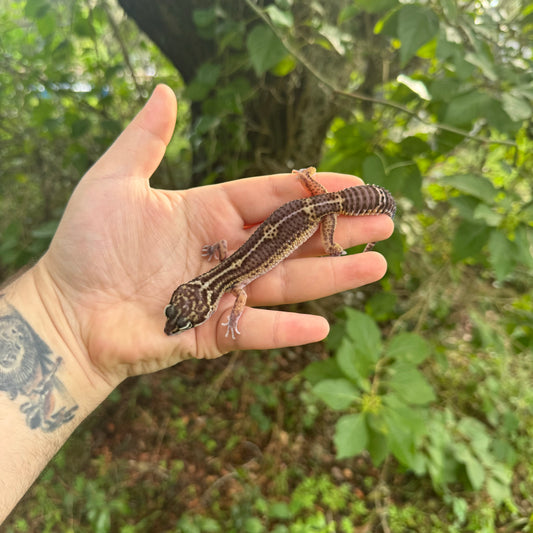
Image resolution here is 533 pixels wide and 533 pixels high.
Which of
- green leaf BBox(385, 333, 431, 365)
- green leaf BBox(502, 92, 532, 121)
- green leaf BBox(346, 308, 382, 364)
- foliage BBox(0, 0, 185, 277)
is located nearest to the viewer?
green leaf BBox(502, 92, 532, 121)

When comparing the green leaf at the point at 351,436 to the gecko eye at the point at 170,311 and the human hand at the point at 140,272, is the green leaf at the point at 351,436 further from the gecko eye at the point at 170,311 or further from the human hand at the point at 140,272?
the gecko eye at the point at 170,311

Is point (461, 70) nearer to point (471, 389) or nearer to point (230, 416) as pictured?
point (471, 389)

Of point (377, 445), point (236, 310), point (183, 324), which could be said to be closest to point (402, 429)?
point (377, 445)

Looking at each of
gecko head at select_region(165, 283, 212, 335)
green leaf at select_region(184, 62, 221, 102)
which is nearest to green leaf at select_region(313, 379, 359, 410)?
gecko head at select_region(165, 283, 212, 335)

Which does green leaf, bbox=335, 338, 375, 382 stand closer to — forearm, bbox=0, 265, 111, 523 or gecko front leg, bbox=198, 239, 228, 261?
gecko front leg, bbox=198, 239, 228, 261

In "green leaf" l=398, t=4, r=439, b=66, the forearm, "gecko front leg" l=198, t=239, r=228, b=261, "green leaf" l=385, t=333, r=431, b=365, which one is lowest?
"green leaf" l=385, t=333, r=431, b=365

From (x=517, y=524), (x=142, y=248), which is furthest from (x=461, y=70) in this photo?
(x=517, y=524)

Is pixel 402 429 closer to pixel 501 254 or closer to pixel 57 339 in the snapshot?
pixel 501 254
